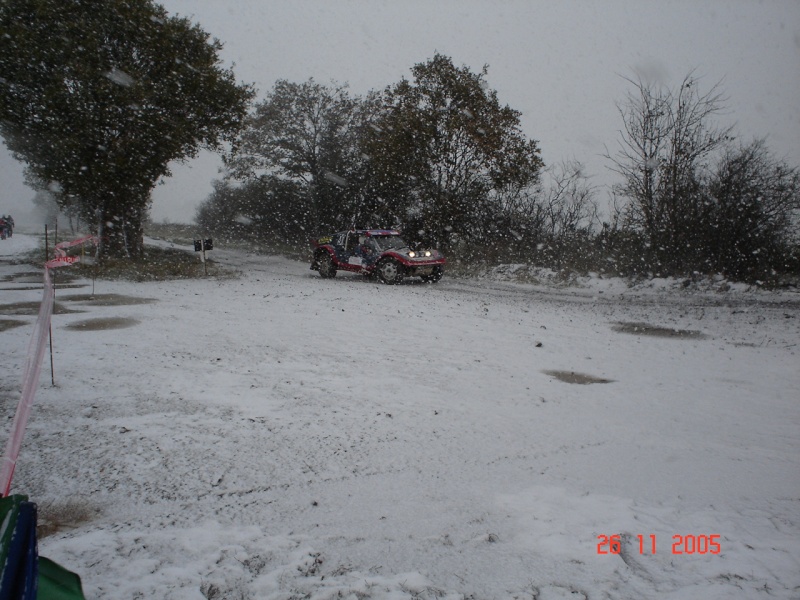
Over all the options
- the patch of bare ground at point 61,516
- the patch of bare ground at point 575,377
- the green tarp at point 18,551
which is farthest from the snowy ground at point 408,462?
the green tarp at point 18,551

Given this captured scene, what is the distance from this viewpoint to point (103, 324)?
7.81 m

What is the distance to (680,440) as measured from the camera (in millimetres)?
4223

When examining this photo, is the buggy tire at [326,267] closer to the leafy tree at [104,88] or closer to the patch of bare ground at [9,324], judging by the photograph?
the leafy tree at [104,88]

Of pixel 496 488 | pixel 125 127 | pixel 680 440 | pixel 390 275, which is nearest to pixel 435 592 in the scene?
pixel 496 488

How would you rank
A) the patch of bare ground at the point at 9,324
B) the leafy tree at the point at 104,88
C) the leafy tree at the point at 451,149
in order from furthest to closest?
1. the leafy tree at the point at 451,149
2. the leafy tree at the point at 104,88
3. the patch of bare ground at the point at 9,324

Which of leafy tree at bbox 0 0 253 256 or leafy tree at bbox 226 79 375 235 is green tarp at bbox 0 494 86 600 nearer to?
leafy tree at bbox 0 0 253 256

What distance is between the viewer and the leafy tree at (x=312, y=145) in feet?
93.6

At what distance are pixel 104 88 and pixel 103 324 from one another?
11391 mm

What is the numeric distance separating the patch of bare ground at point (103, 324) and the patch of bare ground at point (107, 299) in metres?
1.78

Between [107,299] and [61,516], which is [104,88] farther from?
[61,516]

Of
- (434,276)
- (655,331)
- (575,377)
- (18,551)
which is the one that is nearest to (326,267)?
(434,276)

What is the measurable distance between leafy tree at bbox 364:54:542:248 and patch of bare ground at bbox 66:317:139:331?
50.8ft

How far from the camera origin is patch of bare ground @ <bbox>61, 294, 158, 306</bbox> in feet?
32.5

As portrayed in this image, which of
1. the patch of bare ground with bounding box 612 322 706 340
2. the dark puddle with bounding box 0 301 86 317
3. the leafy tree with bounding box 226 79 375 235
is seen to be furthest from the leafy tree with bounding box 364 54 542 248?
the dark puddle with bounding box 0 301 86 317
